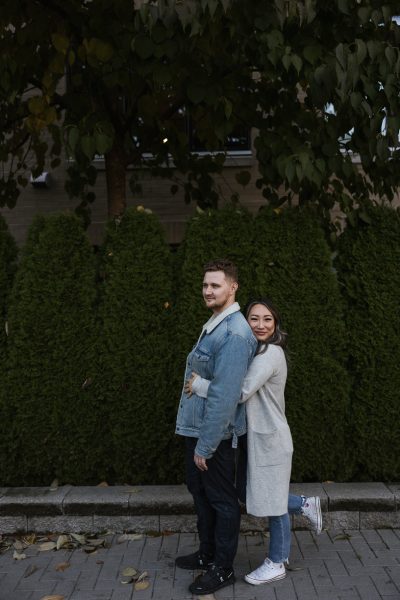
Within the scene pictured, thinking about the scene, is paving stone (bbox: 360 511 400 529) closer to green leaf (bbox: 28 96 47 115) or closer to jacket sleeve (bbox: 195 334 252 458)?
jacket sleeve (bbox: 195 334 252 458)

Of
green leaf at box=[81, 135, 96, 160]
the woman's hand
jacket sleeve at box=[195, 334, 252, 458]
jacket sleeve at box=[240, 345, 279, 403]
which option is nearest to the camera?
jacket sleeve at box=[195, 334, 252, 458]

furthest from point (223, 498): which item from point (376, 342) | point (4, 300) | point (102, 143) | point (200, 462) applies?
point (102, 143)

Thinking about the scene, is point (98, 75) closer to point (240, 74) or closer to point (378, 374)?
point (240, 74)

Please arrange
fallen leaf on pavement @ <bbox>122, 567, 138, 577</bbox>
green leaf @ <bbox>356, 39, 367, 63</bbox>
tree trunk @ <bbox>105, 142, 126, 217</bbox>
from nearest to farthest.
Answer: fallen leaf on pavement @ <bbox>122, 567, 138, 577</bbox>, green leaf @ <bbox>356, 39, 367, 63</bbox>, tree trunk @ <bbox>105, 142, 126, 217</bbox>

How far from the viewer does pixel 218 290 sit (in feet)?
12.9

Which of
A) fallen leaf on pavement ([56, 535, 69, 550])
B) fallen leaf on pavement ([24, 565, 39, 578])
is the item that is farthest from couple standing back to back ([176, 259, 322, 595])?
fallen leaf on pavement ([56, 535, 69, 550])

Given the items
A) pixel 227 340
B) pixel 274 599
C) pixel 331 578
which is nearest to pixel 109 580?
pixel 274 599

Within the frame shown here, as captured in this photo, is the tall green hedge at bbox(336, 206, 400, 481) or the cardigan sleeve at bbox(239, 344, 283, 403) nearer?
the cardigan sleeve at bbox(239, 344, 283, 403)

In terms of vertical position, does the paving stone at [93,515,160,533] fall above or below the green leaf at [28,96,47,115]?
below

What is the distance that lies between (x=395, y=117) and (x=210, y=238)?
5.01 ft

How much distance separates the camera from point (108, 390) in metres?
5.10

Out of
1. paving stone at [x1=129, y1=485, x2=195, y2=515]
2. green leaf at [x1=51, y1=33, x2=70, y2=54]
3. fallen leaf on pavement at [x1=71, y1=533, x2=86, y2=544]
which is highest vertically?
green leaf at [x1=51, y1=33, x2=70, y2=54]

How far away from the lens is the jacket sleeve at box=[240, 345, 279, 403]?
3.87m

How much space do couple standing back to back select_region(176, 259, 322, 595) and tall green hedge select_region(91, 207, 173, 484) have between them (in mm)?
1037
